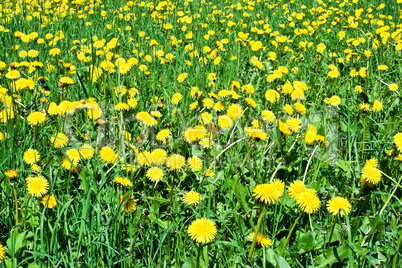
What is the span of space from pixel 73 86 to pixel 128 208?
144 cm

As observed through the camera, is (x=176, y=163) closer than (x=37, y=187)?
No

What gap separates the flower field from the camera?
132cm

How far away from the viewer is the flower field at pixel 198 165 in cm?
132

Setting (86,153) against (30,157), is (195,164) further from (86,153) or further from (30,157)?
(30,157)

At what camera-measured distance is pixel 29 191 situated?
137 cm

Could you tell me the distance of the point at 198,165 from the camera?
5.51ft

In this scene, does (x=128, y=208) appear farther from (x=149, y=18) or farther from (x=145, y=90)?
(x=149, y=18)

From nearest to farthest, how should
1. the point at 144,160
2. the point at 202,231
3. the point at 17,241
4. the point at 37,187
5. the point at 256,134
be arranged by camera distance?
the point at 202,231 < the point at 17,241 < the point at 37,187 < the point at 144,160 < the point at 256,134

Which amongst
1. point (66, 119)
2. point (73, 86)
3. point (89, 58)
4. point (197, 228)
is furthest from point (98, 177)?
point (89, 58)

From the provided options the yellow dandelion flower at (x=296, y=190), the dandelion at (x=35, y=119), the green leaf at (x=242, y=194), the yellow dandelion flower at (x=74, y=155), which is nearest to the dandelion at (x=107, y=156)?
the yellow dandelion flower at (x=74, y=155)

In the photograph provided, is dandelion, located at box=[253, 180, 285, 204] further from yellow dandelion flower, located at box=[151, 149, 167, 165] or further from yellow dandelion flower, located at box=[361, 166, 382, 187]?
yellow dandelion flower, located at box=[151, 149, 167, 165]

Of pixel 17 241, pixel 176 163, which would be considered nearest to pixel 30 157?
pixel 17 241

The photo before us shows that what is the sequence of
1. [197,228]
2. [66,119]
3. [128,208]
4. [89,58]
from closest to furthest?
1. [197,228]
2. [128,208]
3. [66,119]
4. [89,58]

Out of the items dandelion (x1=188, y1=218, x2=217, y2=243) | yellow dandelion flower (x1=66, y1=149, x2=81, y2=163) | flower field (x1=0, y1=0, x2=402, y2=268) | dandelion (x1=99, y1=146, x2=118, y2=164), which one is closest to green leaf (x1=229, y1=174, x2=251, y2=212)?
flower field (x1=0, y1=0, x2=402, y2=268)
